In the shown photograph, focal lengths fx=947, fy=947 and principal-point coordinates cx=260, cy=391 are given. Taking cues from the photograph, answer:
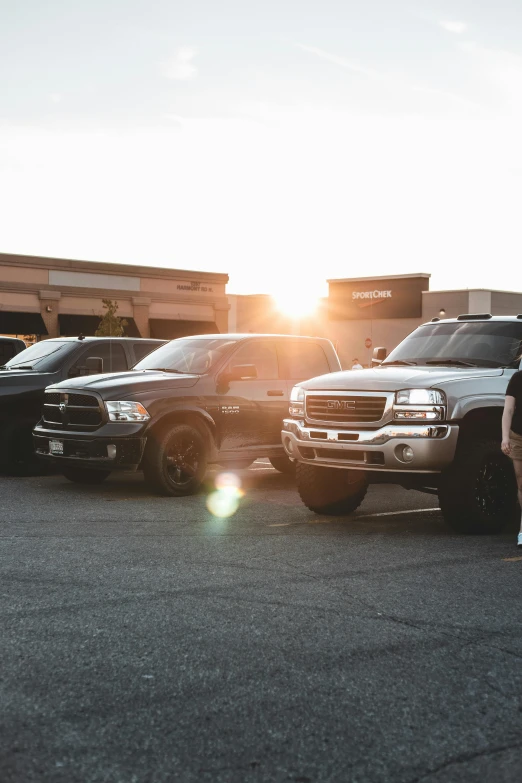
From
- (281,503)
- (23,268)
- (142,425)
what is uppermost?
(23,268)

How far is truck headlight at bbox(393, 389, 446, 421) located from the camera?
8.27 m

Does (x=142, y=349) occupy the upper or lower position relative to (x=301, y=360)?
upper

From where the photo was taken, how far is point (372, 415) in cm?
858

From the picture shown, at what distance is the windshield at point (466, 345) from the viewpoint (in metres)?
9.29

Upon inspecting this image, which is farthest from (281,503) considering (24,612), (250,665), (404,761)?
(404,761)

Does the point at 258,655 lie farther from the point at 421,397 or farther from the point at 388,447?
the point at 421,397

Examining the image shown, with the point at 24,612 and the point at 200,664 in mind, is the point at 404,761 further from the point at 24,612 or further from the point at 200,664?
the point at 24,612

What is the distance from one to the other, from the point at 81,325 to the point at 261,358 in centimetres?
4195

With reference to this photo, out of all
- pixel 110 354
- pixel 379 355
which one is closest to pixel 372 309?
pixel 110 354

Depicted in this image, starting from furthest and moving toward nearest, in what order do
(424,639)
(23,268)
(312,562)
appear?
(23,268) < (312,562) < (424,639)

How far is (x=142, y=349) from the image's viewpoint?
1395 centimetres

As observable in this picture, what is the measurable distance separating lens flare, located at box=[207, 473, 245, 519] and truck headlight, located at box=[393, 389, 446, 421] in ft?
7.24

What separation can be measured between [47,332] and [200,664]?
1874 inches

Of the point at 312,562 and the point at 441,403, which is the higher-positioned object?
the point at 441,403
